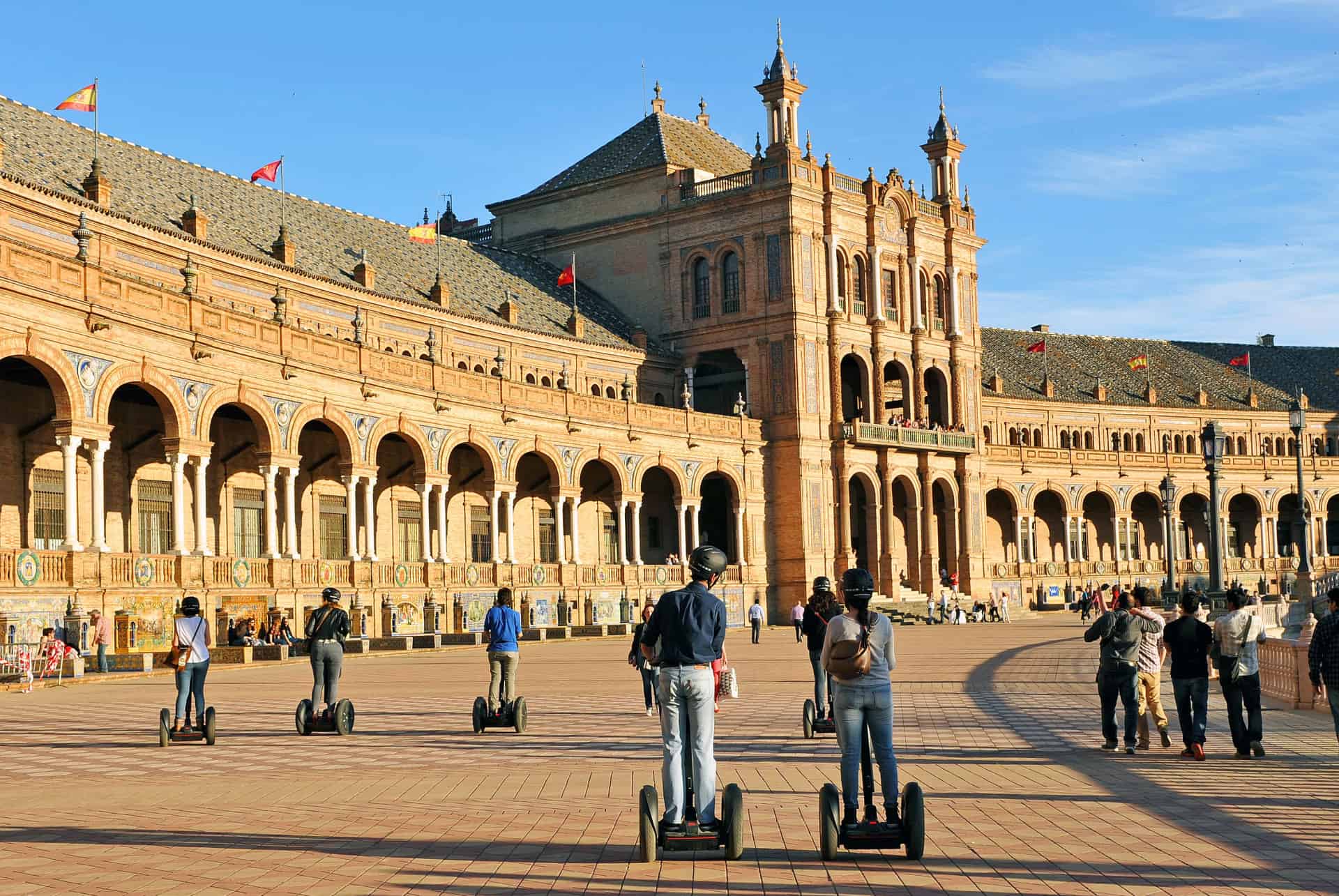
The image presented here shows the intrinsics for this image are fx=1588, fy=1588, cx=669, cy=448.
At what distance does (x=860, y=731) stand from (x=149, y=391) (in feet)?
91.2

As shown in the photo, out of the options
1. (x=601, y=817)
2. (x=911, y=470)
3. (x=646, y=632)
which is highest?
(x=911, y=470)

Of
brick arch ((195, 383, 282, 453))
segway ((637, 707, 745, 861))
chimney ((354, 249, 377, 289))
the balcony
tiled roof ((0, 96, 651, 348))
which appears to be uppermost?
tiled roof ((0, 96, 651, 348))

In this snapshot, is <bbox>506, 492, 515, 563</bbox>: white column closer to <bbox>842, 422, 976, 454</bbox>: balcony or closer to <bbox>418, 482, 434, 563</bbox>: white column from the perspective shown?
<bbox>418, 482, 434, 563</bbox>: white column

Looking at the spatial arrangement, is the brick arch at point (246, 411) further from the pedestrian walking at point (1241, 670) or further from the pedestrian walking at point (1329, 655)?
the pedestrian walking at point (1329, 655)

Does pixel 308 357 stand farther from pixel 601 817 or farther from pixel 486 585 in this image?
pixel 601 817

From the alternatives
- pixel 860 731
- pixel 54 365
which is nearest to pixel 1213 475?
pixel 54 365

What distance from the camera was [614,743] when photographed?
16594 mm

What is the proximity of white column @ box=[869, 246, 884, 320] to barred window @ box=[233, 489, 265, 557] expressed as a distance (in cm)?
3192

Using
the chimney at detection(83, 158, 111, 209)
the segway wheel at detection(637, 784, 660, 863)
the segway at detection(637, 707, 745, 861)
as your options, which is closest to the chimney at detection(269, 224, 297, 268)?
the chimney at detection(83, 158, 111, 209)

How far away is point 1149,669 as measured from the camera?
16.2m

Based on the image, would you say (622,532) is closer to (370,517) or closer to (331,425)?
(370,517)

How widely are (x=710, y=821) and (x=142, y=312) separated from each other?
26744mm

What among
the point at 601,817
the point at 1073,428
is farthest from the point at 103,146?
the point at 1073,428

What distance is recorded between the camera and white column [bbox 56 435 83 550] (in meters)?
30.8
